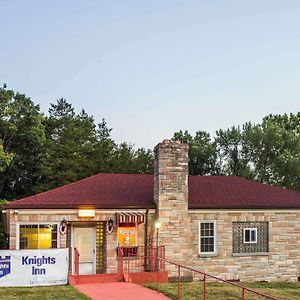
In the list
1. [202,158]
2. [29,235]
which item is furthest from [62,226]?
[202,158]

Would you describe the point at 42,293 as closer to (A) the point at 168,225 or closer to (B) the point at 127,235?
(B) the point at 127,235

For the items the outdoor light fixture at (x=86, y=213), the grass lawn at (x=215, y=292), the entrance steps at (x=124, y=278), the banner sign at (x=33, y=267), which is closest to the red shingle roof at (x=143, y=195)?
the outdoor light fixture at (x=86, y=213)

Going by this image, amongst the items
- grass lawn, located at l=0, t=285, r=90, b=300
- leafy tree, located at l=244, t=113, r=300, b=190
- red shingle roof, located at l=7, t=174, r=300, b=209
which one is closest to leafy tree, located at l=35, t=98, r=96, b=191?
leafy tree, located at l=244, t=113, r=300, b=190

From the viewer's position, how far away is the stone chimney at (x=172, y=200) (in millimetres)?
20453

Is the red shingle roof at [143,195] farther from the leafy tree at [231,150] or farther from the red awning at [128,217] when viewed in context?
the leafy tree at [231,150]

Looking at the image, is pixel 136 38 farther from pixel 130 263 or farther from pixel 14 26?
pixel 130 263

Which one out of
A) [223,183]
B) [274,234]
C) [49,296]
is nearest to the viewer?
[49,296]

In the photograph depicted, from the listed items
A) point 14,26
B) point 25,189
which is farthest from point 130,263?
point 25,189

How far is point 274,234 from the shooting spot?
872 inches

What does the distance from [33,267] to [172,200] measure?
19.8ft

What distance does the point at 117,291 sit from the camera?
1628 cm

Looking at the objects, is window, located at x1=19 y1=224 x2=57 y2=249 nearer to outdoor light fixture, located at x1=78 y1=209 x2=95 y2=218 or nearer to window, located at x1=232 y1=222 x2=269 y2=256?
outdoor light fixture, located at x1=78 y1=209 x2=95 y2=218

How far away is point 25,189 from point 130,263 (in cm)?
2187

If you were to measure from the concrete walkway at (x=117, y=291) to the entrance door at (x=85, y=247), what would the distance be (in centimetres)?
263
